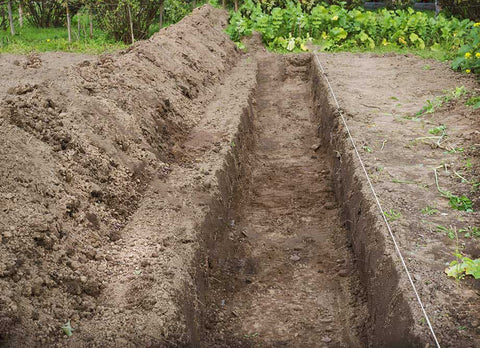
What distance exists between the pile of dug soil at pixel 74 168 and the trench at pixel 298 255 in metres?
0.84

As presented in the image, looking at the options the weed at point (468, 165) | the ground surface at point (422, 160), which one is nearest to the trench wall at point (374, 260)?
the ground surface at point (422, 160)

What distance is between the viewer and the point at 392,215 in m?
4.30

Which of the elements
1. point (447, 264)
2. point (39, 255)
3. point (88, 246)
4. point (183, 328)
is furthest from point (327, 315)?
point (39, 255)

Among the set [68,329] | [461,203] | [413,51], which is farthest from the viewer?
[413,51]

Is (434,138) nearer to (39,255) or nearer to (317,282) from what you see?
(317,282)

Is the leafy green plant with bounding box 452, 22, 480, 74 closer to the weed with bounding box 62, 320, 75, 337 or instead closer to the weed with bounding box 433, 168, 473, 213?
the weed with bounding box 433, 168, 473, 213

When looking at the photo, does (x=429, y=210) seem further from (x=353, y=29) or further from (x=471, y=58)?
(x=353, y=29)

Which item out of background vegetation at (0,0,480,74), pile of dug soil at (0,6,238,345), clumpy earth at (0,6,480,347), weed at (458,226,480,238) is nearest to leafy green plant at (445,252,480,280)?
clumpy earth at (0,6,480,347)

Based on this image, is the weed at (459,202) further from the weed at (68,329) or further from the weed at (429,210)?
the weed at (68,329)

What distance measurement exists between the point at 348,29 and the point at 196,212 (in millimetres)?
9072

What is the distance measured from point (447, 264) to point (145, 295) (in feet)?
6.91

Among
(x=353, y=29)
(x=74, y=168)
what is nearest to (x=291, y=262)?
(x=74, y=168)

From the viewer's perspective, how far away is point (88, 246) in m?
3.68

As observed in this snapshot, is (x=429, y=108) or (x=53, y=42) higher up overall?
(x=429, y=108)
